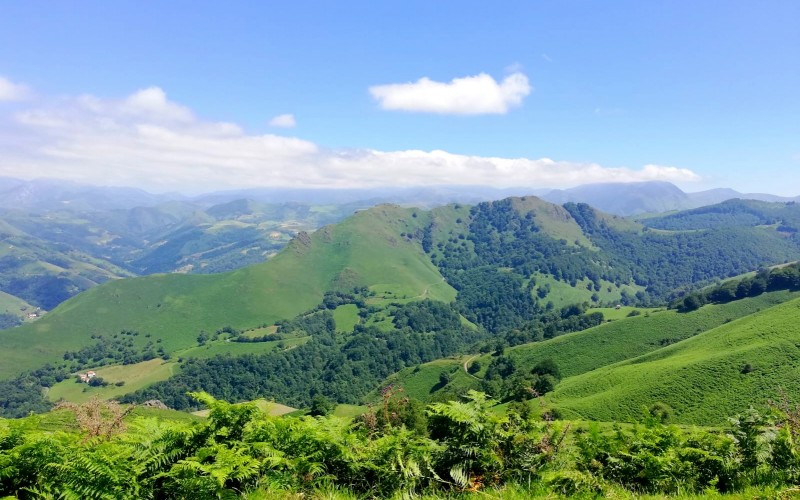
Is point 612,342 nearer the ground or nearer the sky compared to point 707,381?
nearer the ground

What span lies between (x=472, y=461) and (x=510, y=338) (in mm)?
153564

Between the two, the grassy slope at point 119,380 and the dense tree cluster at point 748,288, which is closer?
the dense tree cluster at point 748,288

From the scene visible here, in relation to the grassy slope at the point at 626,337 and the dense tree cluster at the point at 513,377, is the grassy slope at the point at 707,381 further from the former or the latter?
the grassy slope at the point at 626,337

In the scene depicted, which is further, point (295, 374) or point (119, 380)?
point (119, 380)

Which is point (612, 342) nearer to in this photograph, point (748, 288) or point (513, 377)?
point (513, 377)

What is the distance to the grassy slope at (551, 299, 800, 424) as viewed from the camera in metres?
59.8

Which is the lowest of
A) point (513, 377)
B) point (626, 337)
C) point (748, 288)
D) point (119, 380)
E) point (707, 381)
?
point (119, 380)

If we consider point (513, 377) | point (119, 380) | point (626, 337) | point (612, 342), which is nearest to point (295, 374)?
point (119, 380)

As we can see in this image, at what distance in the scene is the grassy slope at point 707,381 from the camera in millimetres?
59750

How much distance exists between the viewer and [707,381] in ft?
214

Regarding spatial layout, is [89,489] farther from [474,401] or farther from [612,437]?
[612,437]

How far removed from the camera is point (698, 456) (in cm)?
1042

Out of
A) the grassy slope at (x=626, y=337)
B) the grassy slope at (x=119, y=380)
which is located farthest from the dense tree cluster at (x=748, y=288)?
the grassy slope at (x=119, y=380)

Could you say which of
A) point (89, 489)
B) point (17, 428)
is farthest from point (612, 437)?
point (17, 428)
